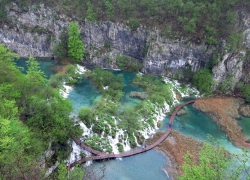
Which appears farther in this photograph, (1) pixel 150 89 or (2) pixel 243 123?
(1) pixel 150 89

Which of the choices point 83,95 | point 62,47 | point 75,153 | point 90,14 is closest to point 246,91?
point 83,95

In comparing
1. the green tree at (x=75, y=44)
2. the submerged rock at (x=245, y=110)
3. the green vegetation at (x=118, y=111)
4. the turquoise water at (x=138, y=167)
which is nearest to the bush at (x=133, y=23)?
the green tree at (x=75, y=44)

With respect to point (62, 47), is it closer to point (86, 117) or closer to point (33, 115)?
point (86, 117)

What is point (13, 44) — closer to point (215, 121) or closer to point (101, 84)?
point (101, 84)

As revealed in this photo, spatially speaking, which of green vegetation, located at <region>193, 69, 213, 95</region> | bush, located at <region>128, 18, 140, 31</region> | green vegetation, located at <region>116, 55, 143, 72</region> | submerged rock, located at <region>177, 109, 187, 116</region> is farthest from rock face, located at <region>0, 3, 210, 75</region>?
submerged rock, located at <region>177, 109, 187, 116</region>

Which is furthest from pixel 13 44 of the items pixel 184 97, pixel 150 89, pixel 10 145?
pixel 10 145

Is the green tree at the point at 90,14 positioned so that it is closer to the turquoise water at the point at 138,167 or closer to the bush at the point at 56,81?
the bush at the point at 56,81
